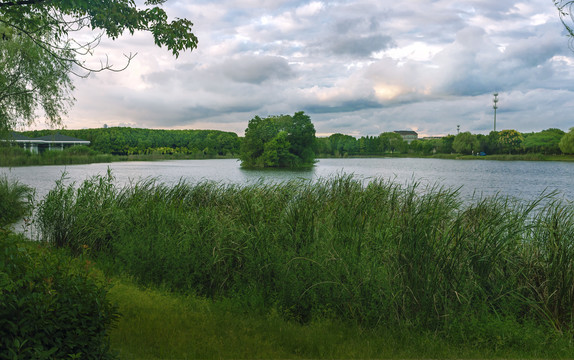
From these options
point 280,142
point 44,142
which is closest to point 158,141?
point 44,142

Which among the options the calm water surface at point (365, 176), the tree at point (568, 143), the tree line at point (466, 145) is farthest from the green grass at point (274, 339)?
the tree at point (568, 143)

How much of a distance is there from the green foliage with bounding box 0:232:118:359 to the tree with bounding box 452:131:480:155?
372 ft

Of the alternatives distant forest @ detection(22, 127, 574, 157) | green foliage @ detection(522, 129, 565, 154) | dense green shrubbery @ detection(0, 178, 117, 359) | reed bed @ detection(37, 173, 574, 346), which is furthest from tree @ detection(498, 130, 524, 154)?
dense green shrubbery @ detection(0, 178, 117, 359)

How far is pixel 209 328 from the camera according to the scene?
5043mm

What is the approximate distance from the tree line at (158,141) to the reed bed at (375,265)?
95426mm

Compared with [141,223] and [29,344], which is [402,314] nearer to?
[29,344]

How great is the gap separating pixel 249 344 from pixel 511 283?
13.6 feet

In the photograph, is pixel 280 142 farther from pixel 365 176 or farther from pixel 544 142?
pixel 544 142

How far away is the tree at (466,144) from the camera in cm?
10556

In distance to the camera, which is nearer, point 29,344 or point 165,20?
point 29,344

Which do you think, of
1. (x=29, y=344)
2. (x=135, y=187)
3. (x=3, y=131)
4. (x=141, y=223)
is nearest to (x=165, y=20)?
A: (x=141, y=223)

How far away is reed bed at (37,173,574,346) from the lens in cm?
564

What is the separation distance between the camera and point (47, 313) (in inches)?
119

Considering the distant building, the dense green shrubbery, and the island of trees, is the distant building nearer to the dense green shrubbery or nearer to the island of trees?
the island of trees
